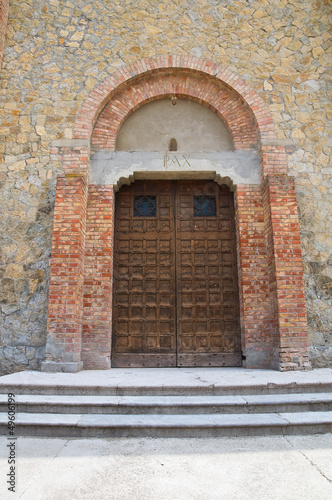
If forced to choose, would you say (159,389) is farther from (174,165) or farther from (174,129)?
(174,129)

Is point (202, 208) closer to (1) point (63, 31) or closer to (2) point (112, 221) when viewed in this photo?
(2) point (112, 221)

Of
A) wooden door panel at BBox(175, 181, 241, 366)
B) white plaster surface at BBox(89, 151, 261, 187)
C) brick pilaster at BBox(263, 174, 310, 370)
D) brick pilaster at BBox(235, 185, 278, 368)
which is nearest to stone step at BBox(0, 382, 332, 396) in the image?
brick pilaster at BBox(263, 174, 310, 370)

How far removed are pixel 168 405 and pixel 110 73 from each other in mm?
5987

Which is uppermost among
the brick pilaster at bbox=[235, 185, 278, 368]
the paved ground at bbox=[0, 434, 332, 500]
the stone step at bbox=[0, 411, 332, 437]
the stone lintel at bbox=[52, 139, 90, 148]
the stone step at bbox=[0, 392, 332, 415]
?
the stone lintel at bbox=[52, 139, 90, 148]

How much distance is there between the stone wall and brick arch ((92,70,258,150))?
40 cm

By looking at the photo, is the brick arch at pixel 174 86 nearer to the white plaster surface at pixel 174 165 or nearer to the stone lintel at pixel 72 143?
the stone lintel at pixel 72 143

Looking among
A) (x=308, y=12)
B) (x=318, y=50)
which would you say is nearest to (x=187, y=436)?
(x=318, y=50)

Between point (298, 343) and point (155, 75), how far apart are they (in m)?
5.67

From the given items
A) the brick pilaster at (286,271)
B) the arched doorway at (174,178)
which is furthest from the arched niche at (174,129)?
the brick pilaster at (286,271)

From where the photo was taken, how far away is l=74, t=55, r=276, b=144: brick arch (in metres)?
6.60

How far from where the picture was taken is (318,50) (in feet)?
22.9

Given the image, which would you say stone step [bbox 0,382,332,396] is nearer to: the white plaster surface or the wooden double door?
the wooden double door

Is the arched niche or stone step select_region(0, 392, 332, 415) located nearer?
stone step select_region(0, 392, 332, 415)

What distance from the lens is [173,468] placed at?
278cm
